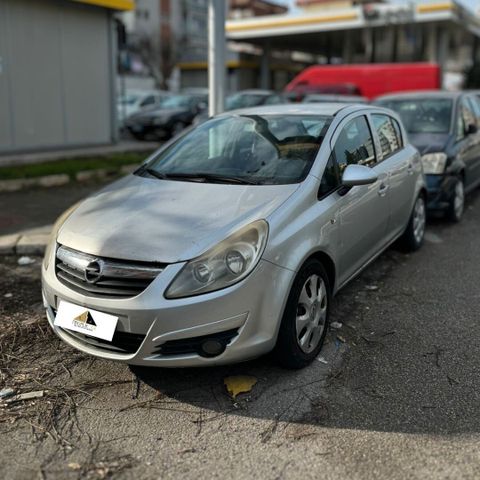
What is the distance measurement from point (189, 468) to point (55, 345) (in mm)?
1630

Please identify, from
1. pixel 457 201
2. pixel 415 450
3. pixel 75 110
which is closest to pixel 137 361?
pixel 415 450

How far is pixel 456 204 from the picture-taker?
7250 millimetres

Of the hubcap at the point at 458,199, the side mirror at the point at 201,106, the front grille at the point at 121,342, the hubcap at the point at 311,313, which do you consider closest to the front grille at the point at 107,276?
the front grille at the point at 121,342

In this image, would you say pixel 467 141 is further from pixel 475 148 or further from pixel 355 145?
pixel 355 145

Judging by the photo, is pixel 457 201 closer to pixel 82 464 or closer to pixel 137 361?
pixel 137 361

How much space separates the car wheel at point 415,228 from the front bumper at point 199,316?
3023mm

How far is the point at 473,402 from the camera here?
320cm

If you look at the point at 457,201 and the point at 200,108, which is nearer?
the point at 457,201

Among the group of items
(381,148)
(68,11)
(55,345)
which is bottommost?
(55,345)

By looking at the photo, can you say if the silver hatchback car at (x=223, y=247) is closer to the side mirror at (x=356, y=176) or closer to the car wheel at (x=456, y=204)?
the side mirror at (x=356, y=176)

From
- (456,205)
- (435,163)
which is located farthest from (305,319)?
(456,205)

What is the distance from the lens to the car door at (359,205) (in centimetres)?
408

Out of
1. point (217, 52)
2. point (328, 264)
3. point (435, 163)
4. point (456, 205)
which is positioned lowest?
point (456, 205)

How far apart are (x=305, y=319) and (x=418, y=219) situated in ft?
10.1
